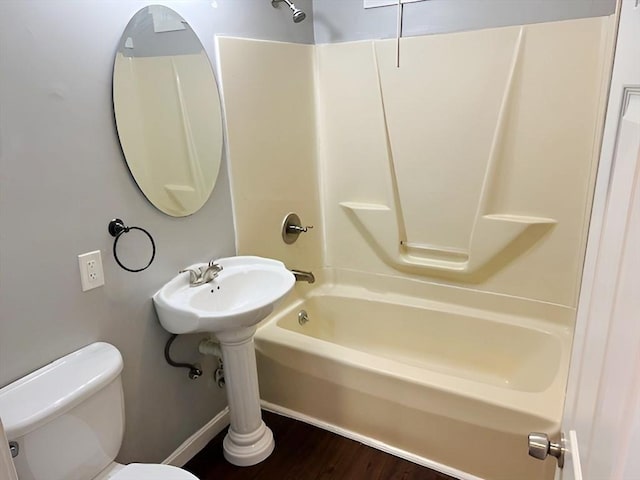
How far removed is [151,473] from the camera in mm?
1409

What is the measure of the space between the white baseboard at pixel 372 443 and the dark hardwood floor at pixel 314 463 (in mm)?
19

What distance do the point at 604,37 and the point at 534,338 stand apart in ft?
4.60

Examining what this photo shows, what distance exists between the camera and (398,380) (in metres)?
1.90

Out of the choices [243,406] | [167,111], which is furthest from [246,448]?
[167,111]

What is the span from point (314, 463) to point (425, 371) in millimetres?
669

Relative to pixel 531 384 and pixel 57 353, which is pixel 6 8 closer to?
pixel 57 353

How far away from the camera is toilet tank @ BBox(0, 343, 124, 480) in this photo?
1209mm

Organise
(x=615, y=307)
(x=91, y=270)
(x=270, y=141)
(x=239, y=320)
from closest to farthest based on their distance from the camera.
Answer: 1. (x=615, y=307)
2. (x=91, y=270)
3. (x=239, y=320)
4. (x=270, y=141)

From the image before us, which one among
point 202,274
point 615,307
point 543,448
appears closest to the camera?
point 615,307

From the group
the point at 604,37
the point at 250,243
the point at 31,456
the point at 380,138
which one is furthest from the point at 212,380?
the point at 604,37

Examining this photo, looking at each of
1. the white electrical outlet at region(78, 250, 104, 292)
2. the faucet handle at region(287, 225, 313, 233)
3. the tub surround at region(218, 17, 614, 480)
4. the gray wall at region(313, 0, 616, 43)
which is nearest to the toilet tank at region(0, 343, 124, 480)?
the white electrical outlet at region(78, 250, 104, 292)

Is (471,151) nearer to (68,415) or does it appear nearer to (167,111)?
(167,111)

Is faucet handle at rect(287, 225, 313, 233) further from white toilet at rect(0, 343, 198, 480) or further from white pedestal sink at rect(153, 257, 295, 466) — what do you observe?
white toilet at rect(0, 343, 198, 480)

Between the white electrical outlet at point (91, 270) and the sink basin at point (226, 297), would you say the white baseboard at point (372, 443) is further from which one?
the white electrical outlet at point (91, 270)
